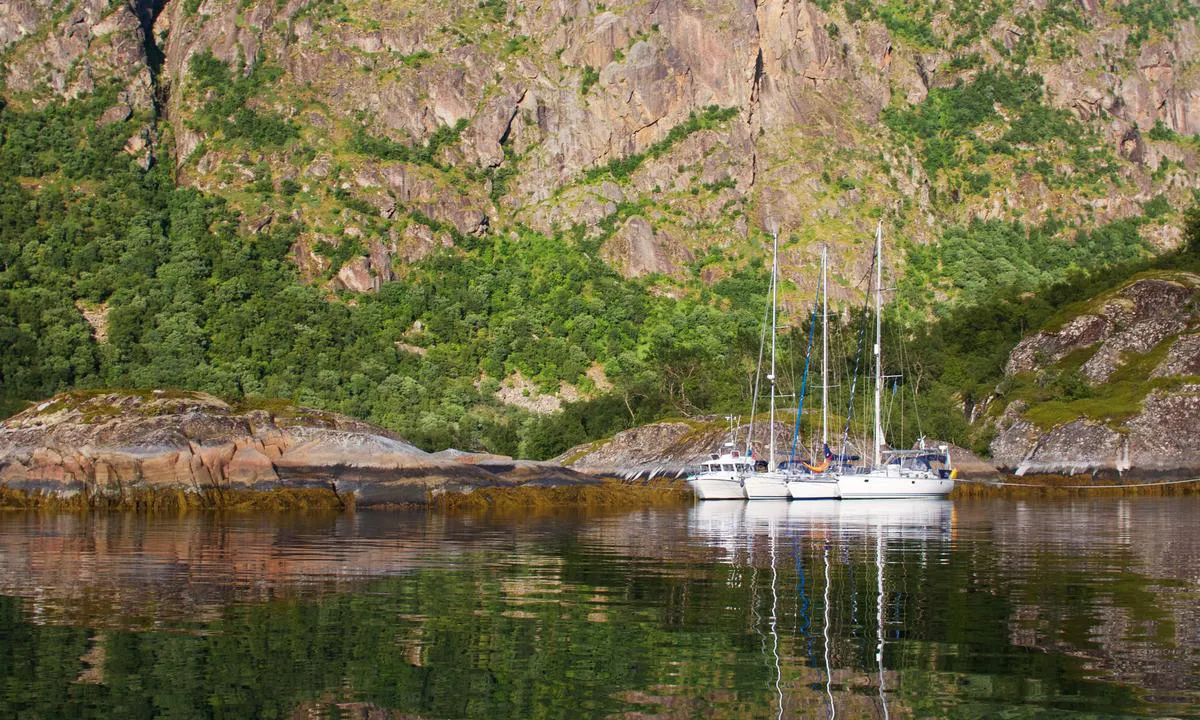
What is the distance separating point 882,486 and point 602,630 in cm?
6903

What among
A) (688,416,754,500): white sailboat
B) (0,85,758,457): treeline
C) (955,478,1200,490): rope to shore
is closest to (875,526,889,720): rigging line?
(688,416,754,500): white sailboat

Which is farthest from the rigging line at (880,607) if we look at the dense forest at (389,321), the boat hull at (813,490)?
the dense forest at (389,321)

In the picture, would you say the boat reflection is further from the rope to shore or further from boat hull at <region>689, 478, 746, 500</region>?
the rope to shore

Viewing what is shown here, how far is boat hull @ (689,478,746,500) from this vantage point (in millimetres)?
90438

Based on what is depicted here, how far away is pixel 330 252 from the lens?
188 metres

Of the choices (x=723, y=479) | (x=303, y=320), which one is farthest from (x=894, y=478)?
(x=303, y=320)

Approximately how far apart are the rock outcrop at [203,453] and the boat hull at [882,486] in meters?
21.7

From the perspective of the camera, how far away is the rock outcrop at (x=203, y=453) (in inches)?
2894

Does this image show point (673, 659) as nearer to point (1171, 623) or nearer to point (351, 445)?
point (1171, 623)

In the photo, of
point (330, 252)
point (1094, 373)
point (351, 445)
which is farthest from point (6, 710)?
point (330, 252)

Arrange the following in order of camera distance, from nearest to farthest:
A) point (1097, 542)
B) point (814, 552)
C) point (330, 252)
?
point (814, 552), point (1097, 542), point (330, 252)

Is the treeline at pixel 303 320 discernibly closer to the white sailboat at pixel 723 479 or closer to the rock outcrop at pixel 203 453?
the white sailboat at pixel 723 479

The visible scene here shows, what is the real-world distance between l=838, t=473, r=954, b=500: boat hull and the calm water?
150 ft

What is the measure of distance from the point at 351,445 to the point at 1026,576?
5196cm
